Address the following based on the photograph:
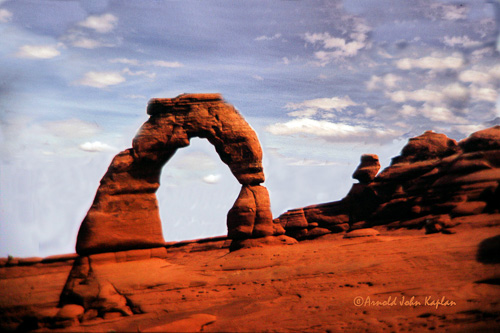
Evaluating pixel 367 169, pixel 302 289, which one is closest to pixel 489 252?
pixel 302 289

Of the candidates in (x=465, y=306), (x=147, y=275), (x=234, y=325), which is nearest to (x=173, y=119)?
(x=147, y=275)

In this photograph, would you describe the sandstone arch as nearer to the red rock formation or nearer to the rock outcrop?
the rock outcrop

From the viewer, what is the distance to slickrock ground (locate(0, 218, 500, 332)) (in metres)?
12.4

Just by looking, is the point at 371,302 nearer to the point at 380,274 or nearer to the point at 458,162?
the point at 380,274

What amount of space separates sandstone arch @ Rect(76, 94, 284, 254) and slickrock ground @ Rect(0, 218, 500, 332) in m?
0.93

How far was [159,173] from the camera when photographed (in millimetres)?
20062

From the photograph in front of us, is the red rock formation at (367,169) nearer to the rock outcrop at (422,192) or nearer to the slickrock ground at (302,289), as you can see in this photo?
the rock outcrop at (422,192)

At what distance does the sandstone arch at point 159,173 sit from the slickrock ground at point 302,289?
0.93 meters

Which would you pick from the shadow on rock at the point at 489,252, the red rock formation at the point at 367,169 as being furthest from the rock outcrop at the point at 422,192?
the shadow on rock at the point at 489,252

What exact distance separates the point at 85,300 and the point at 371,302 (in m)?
10.4

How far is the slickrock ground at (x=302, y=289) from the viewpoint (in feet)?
40.7

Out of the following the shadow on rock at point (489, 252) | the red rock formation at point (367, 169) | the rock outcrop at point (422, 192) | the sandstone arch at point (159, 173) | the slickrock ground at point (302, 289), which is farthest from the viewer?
the red rock formation at point (367, 169)

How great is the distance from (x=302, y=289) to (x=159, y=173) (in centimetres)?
893

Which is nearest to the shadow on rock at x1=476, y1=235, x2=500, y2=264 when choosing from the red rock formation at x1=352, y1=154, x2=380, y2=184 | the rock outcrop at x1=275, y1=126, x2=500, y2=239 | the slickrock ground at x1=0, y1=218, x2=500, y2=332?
the slickrock ground at x1=0, y1=218, x2=500, y2=332
